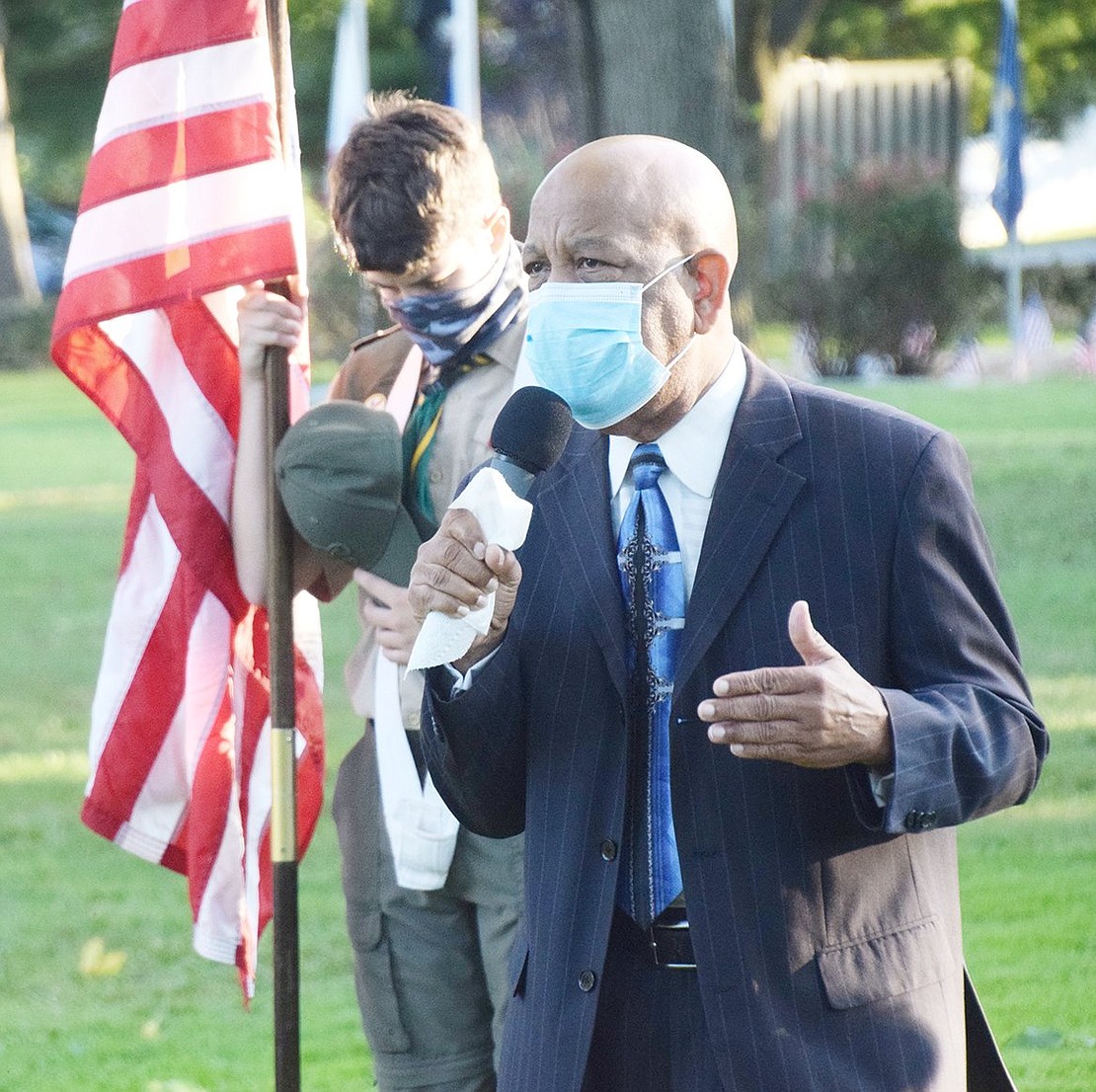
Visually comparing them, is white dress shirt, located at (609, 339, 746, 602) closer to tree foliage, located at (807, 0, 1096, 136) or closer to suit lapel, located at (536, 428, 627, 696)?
suit lapel, located at (536, 428, 627, 696)

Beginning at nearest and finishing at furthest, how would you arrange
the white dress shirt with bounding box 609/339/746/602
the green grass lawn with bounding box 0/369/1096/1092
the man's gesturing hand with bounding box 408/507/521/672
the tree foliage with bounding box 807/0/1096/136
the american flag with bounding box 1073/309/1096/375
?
the man's gesturing hand with bounding box 408/507/521/672 → the white dress shirt with bounding box 609/339/746/602 → the green grass lawn with bounding box 0/369/1096/1092 → the american flag with bounding box 1073/309/1096/375 → the tree foliage with bounding box 807/0/1096/136

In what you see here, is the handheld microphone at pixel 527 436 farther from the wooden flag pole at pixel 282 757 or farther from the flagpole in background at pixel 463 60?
the flagpole in background at pixel 463 60

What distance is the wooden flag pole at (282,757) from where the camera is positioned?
4094 mm

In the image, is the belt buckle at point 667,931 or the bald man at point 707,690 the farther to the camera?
the belt buckle at point 667,931

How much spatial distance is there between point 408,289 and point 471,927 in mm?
Answer: 1316

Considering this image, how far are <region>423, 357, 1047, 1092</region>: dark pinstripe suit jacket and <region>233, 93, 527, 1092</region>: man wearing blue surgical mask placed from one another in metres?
0.92

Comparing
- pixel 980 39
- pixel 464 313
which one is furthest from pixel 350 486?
pixel 980 39

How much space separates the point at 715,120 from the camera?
13250mm

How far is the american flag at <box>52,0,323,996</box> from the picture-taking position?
14.3 ft

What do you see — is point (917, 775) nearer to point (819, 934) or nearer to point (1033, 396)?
point (819, 934)

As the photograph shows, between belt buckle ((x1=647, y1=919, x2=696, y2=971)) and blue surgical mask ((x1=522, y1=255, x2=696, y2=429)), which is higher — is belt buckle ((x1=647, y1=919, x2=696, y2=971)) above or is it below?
below

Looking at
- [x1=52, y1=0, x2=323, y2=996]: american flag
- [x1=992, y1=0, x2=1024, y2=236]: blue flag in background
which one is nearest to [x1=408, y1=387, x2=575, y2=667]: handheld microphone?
[x1=52, y1=0, x2=323, y2=996]: american flag

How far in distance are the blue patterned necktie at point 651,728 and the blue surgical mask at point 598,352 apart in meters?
0.22

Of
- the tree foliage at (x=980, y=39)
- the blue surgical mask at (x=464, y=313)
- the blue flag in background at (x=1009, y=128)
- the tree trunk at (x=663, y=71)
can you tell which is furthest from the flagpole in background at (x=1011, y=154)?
the blue surgical mask at (x=464, y=313)
